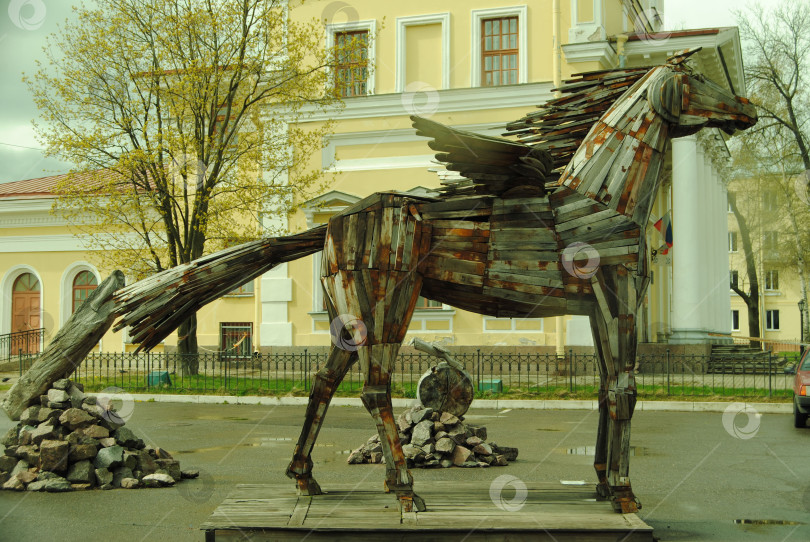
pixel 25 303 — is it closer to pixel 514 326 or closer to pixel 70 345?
pixel 514 326

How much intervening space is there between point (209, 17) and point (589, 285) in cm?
1650

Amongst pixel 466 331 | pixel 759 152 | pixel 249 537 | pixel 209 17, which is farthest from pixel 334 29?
pixel 249 537

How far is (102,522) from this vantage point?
6.53 metres

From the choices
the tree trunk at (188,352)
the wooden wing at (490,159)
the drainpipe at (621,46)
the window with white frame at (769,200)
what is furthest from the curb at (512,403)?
the window with white frame at (769,200)

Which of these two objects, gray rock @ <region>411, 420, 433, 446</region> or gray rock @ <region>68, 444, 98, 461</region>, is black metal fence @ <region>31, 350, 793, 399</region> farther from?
gray rock @ <region>68, 444, 98, 461</region>

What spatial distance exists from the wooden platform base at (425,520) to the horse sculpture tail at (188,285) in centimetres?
136

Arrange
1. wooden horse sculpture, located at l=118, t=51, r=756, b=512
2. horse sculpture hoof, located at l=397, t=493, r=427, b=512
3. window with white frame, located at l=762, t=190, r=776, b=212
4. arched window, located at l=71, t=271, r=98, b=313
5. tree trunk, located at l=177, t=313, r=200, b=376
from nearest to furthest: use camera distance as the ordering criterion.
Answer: horse sculpture hoof, located at l=397, t=493, r=427, b=512, wooden horse sculpture, located at l=118, t=51, r=756, b=512, tree trunk, located at l=177, t=313, r=200, b=376, arched window, located at l=71, t=271, r=98, b=313, window with white frame, located at l=762, t=190, r=776, b=212

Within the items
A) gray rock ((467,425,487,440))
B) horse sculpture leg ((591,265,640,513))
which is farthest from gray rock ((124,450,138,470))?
horse sculpture leg ((591,265,640,513))

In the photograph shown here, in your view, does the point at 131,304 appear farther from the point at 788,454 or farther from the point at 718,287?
the point at 718,287

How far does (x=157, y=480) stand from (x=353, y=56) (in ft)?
52.9

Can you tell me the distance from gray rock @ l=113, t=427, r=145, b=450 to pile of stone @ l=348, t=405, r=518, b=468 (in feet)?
8.04

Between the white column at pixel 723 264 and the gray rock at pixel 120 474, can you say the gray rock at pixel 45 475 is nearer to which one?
the gray rock at pixel 120 474

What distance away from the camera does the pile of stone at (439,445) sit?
8898 millimetres

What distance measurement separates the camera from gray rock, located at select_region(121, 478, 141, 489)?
7.85 meters
